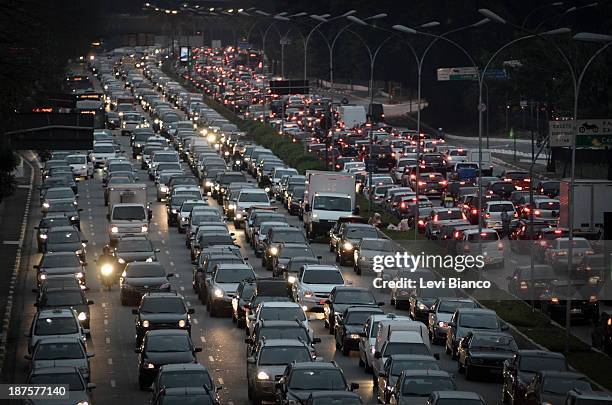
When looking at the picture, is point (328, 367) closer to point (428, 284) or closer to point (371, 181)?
point (428, 284)

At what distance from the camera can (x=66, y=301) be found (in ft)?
162

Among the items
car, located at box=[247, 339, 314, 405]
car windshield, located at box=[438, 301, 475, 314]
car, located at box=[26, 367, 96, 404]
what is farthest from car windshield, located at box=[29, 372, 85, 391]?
car windshield, located at box=[438, 301, 475, 314]

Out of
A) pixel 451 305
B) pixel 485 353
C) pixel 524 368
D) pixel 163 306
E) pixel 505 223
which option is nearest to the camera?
pixel 524 368

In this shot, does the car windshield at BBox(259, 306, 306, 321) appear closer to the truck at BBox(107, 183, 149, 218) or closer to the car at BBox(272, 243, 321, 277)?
the car at BBox(272, 243, 321, 277)

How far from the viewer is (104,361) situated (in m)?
44.8

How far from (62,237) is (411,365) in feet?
91.9

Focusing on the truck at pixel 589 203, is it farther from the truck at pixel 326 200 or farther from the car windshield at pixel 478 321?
the car windshield at pixel 478 321

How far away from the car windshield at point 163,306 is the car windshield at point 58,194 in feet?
105

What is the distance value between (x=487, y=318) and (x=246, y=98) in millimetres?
123860

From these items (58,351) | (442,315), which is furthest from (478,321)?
(58,351)

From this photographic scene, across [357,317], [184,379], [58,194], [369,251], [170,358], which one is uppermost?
[184,379]

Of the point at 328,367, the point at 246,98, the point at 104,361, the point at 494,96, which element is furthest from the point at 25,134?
the point at 246,98

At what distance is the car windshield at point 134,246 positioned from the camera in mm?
59938

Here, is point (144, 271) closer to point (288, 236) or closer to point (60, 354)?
point (288, 236)
